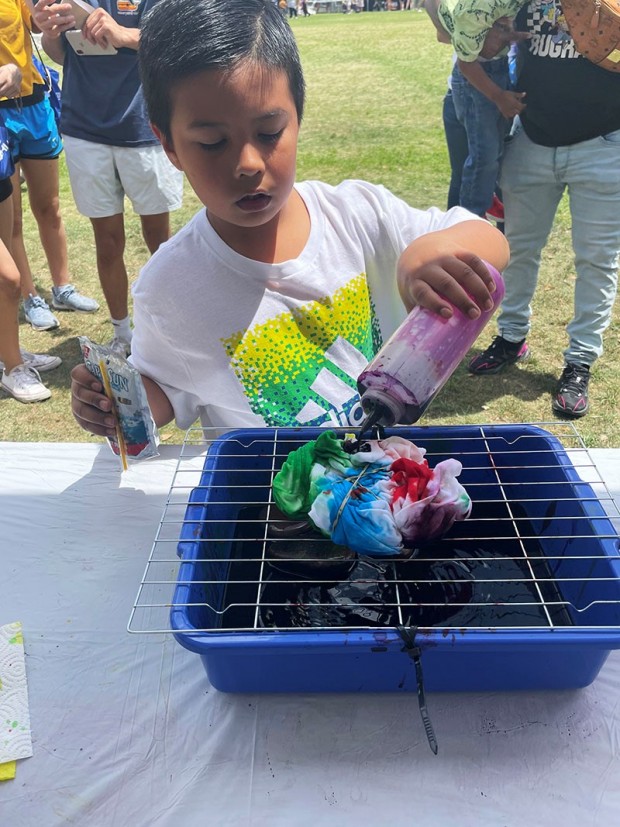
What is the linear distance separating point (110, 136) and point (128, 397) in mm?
2026

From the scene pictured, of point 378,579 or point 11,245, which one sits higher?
point 378,579

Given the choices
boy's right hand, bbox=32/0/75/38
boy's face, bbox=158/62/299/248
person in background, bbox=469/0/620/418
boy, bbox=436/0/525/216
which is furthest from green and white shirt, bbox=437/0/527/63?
boy's face, bbox=158/62/299/248

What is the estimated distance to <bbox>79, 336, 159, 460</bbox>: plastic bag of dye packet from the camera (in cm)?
89

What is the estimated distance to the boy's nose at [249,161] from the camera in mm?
896

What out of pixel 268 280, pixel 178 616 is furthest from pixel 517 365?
pixel 178 616

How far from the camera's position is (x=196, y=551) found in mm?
803

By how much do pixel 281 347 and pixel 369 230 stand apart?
27 centimetres

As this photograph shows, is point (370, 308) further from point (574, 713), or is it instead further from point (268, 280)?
point (574, 713)

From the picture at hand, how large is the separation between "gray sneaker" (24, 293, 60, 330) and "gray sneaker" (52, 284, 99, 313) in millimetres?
75

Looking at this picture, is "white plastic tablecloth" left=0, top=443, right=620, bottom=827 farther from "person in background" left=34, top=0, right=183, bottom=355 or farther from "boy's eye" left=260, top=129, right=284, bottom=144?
"person in background" left=34, top=0, right=183, bottom=355

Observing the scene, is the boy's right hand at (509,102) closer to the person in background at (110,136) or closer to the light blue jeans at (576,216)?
the light blue jeans at (576,216)

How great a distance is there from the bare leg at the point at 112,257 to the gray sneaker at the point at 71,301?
0.50m


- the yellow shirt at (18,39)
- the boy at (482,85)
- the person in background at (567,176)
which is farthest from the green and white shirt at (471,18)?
the yellow shirt at (18,39)

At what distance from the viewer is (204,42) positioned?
2.84 feet
